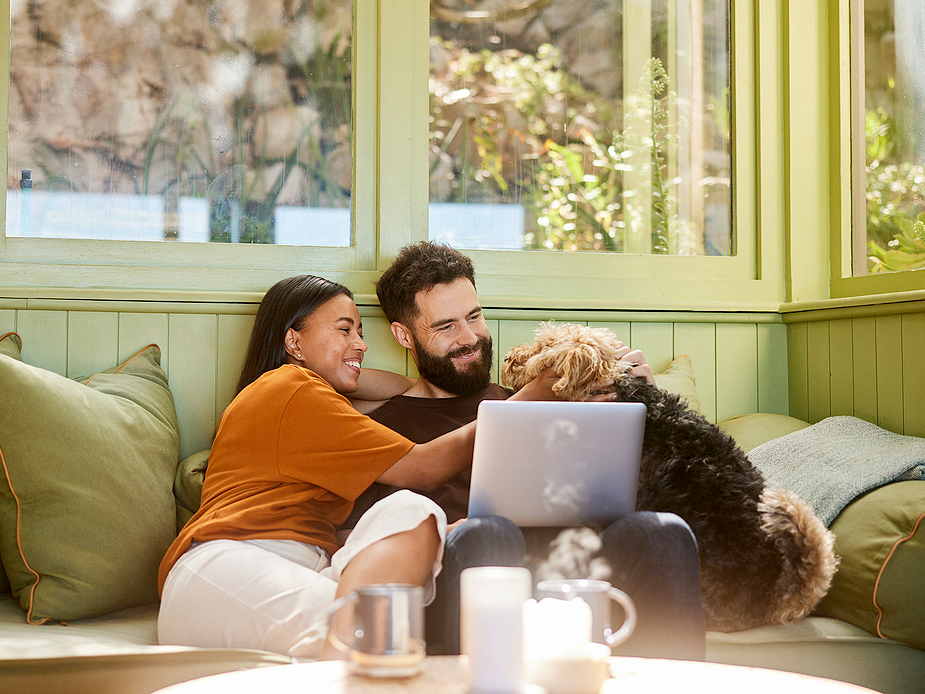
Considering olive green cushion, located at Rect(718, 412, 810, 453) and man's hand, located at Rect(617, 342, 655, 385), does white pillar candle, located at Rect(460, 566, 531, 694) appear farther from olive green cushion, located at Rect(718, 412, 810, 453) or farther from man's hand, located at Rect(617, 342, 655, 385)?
olive green cushion, located at Rect(718, 412, 810, 453)

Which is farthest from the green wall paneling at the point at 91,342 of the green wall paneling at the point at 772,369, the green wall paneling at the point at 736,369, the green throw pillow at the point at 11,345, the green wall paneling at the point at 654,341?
the green wall paneling at the point at 772,369

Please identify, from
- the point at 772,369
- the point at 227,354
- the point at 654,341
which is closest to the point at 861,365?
the point at 772,369

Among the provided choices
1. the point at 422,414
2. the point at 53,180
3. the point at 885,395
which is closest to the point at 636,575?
the point at 422,414

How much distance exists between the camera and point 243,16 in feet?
7.64

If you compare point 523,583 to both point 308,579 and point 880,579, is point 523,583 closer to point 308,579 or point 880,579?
point 308,579

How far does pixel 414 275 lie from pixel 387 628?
1310mm

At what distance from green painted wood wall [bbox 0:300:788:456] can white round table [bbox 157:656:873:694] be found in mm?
1323

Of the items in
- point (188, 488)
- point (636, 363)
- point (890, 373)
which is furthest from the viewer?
point (890, 373)

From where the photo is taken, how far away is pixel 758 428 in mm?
2168

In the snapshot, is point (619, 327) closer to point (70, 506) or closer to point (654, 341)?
point (654, 341)

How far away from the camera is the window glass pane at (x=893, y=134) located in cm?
223

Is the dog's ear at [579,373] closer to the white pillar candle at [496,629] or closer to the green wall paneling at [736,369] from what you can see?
the white pillar candle at [496,629]

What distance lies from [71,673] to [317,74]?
1706mm

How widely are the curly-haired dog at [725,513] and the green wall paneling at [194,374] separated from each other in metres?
1.04
